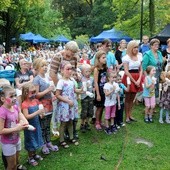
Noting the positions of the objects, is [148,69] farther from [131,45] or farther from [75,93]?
[75,93]

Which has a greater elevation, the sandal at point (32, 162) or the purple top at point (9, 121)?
the purple top at point (9, 121)

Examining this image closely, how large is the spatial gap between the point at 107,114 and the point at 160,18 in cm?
1593

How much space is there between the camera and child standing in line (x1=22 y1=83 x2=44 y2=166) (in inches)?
165

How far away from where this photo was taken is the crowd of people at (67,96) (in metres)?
3.72

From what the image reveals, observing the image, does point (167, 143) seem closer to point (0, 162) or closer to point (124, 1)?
point (0, 162)

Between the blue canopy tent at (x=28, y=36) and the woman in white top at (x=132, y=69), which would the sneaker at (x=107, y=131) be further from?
the blue canopy tent at (x=28, y=36)

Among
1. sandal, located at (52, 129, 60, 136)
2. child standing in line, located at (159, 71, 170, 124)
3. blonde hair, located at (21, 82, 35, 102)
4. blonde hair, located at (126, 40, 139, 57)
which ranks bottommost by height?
sandal, located at (52, 129, 60, 136)

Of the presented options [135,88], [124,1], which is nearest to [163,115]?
[135,88]

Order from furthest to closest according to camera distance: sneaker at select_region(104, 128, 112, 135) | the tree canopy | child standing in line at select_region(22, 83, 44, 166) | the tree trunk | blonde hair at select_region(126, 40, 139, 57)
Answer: the tree canopy → the tree trunk → blonde hair at select_region(126, 40, 139, 57) → sneaker at select_region(104, 128, 112, 135) → child standing in line at select_region(22, 83, 44, 166)

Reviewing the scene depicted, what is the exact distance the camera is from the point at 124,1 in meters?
19.6

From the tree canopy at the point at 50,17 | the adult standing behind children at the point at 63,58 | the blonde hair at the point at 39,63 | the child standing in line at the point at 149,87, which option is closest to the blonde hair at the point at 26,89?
the blonde hair at the point at 39,63

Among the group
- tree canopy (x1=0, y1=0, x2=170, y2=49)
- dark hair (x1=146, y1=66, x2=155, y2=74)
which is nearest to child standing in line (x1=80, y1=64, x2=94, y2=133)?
dark hair (x1=146, y1=66, x2=155, y2=74)

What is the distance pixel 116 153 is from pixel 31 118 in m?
1.56

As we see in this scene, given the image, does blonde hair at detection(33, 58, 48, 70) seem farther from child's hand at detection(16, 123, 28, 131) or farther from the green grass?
the green grass
